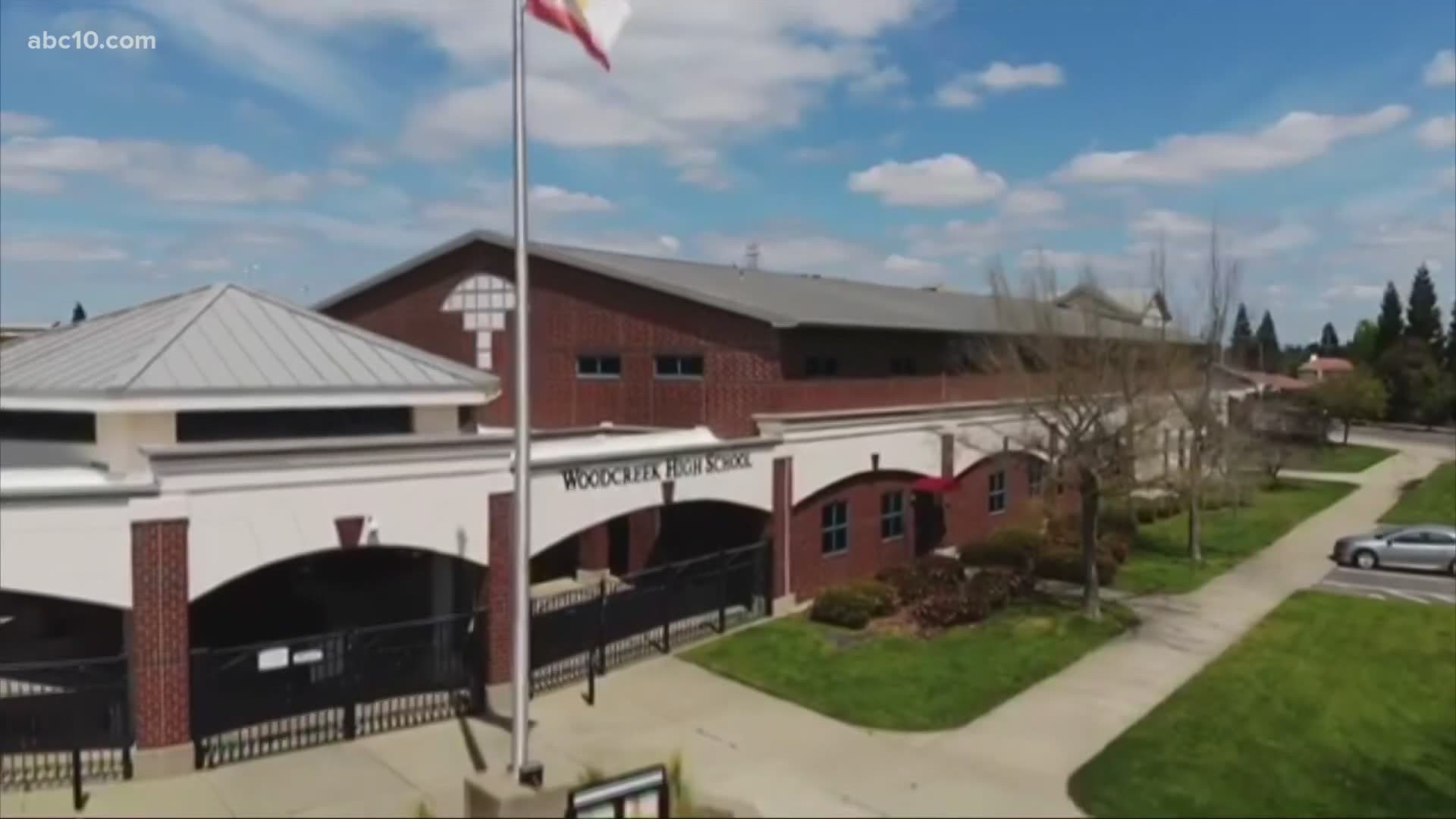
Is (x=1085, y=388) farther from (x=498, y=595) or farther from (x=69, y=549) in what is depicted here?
(x=69, y=549)

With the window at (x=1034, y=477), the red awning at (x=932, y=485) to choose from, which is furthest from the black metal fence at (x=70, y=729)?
the window at (x=1034, y=477)

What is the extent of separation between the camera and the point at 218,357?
17188 mm

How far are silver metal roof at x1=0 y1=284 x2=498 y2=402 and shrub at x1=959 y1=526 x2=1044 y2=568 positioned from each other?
1519cm

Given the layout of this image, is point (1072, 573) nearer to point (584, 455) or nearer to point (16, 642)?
point (584, 455)

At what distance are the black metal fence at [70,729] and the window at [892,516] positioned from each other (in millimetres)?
18091

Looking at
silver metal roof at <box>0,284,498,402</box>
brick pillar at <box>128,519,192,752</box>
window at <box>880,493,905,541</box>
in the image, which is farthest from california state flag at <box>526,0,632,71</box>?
window at <box>880,493,905,541</box>

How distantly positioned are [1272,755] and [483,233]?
22929mm

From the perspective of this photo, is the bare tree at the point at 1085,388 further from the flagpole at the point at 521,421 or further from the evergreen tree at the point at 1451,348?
the evergreen tree at the point at 1451,348

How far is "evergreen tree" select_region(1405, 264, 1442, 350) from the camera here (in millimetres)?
102688

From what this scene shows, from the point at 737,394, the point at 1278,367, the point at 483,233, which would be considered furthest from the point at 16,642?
the point at 1278,367

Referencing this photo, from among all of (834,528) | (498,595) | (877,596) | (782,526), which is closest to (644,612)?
(498,595)

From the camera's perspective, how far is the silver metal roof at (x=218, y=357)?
53.5ft

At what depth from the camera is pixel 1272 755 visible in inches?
634

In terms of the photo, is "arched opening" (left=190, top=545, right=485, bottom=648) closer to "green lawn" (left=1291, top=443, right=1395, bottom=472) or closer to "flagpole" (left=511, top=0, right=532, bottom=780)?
"flagpole" (left=511, top=0, right=532, bottom=780)
